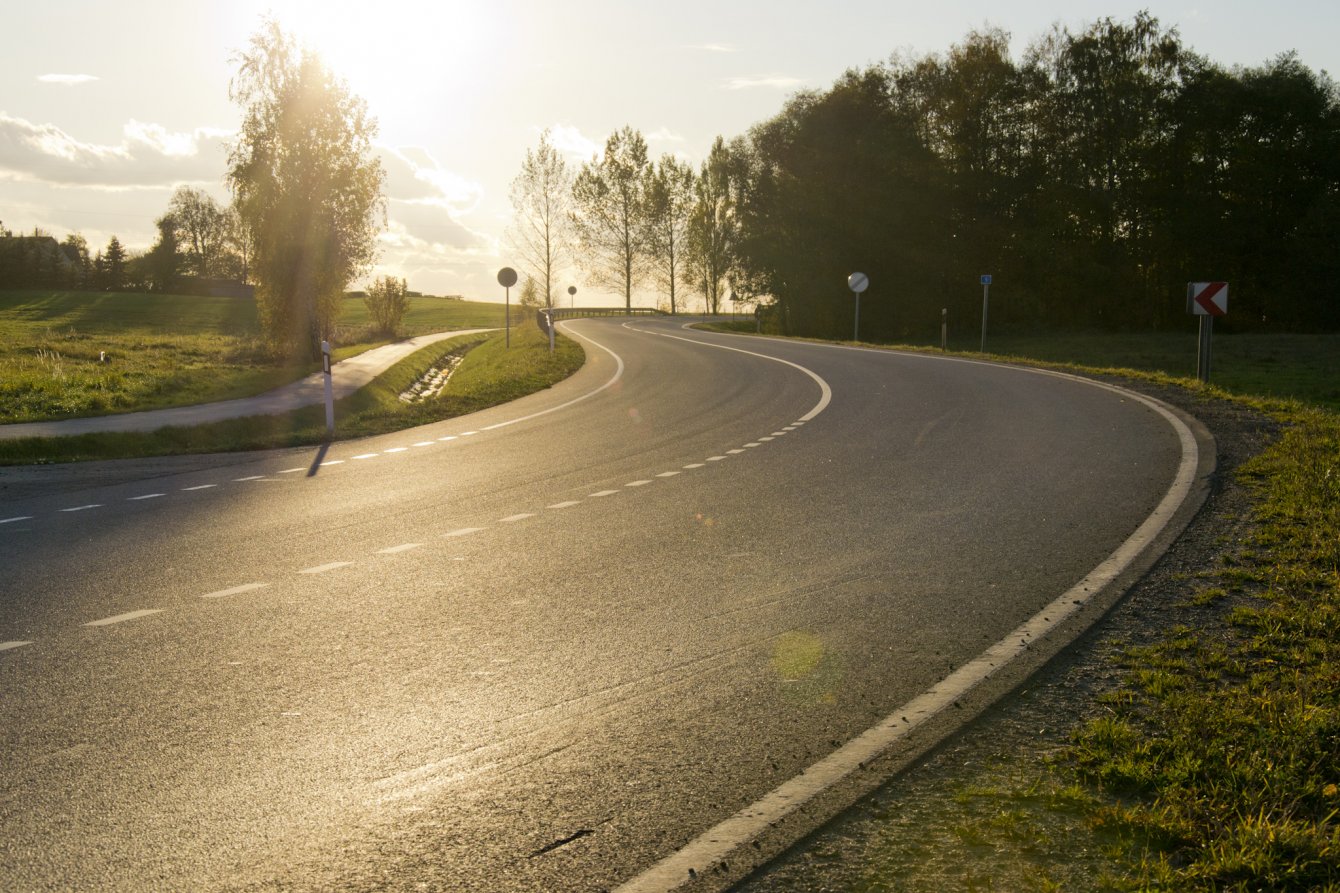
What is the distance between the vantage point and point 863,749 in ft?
13.3

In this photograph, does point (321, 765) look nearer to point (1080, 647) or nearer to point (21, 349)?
point (1080, 647)

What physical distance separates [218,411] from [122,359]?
13819 mm

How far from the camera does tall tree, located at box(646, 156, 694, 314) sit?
81812mm

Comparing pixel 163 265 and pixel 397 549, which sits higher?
pixel 163 265

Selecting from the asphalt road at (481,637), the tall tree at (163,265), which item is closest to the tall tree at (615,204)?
the tall tree at (163,265)

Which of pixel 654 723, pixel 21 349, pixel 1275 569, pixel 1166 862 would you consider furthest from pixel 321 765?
pixel 21 349

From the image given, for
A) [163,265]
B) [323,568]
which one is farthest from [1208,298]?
[163,265]

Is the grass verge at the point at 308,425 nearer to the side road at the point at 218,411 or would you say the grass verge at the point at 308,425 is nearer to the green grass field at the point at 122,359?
the side road at the point at 218,411

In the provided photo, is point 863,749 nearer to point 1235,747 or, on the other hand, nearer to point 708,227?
point 1235,747

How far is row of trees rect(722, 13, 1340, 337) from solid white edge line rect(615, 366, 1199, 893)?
47.9 m

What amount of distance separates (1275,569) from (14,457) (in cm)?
1404

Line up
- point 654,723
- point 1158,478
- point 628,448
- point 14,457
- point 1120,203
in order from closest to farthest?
point 654,723, point 1158,478, point 628,448, point 14,457, point 1120,203

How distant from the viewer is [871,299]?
5550cm

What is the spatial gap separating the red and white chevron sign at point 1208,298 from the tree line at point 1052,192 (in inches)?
1336
